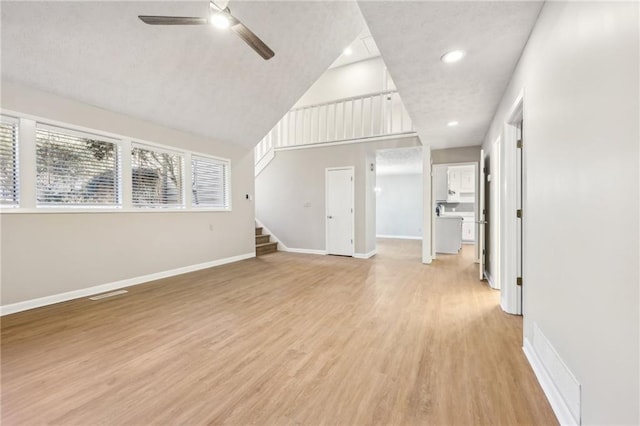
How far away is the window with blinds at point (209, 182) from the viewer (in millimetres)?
5051

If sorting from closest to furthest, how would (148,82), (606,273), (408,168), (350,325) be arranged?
(606,273)
(350,325)
(148,82)
(408,168)

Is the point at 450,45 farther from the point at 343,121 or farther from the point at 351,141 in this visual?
the point at 343,121

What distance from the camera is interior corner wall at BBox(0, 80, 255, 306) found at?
Result: 9.67ft

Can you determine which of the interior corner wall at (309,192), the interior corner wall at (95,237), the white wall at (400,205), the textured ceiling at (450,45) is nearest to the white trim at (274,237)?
the interior corner wall at (309,192)

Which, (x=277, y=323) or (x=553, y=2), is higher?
(x=553, y=2)

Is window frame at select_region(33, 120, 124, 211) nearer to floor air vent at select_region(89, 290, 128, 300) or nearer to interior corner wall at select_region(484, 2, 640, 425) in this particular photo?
floor air vent at select_region(89, 290, 128, 300)

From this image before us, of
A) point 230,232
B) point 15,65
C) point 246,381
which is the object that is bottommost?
point 246,381

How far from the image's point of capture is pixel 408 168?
886 centimetres

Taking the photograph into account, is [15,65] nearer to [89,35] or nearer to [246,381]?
[89,35]

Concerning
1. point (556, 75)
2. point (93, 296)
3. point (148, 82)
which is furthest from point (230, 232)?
point (556, 75)

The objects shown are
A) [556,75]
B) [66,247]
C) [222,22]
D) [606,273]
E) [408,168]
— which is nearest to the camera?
[606,273]

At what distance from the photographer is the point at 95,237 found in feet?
11.7

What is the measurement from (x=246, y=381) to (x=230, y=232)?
13.7 feet

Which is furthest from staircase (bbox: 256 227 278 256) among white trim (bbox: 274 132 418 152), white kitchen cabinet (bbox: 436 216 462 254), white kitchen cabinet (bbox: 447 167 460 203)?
white kitchen cabinet (bbox: 447 167 460 203)
